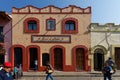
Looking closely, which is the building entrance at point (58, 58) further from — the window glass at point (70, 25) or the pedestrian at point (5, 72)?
the pedestrian at point (5, 72)

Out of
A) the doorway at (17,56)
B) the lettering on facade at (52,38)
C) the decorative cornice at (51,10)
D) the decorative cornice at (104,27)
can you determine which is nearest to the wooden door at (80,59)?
the lettering on facade at (52,38)

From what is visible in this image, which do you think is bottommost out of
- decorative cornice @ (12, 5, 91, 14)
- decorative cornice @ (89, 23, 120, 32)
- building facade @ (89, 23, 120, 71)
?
building facade @ (89, 23, 120, 71)

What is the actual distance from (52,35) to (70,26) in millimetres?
2149

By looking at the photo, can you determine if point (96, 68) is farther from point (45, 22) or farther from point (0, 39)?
point (0, 39)

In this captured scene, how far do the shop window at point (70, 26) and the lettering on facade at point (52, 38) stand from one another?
0.64m

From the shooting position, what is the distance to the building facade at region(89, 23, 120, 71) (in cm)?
3316

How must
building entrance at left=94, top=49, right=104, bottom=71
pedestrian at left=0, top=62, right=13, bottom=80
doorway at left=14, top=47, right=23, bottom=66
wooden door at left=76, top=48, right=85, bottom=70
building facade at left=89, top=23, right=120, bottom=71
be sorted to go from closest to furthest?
pedestrian at left=0, top=62, right=13, bottom=80, building facade at left=89, top=23, right=120, bottom=71, wooden door at left=76, top=48, right=85, bottom=70, building entrance at left=94, top=49, right=104, bottom=71, doorway at left=14, top=47, right=23, bottom=66

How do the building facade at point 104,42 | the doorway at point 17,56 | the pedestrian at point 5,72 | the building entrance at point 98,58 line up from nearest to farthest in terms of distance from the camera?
the pedestrian at point 5,72 < the building facade at point 104,42 < the building entrance at point 98,58 < the doorway at point 17,56

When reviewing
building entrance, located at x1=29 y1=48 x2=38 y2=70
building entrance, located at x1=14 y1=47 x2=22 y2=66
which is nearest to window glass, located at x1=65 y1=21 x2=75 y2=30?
building entrance, located at x1=29 y1=48 x2=38 y2=70

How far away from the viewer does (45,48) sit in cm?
3328

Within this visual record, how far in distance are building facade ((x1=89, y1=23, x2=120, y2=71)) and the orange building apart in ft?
2.08

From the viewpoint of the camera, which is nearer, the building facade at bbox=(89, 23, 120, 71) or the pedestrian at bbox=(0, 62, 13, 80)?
the pedestrian at bbox=(0, 62, 13, 80)

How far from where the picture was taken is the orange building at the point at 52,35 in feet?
109

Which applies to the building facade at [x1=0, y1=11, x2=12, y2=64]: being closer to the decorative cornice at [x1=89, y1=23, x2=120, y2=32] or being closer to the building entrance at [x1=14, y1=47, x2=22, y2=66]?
the building entrance at [x1=14, y1=47, x2=22, y2=66]
